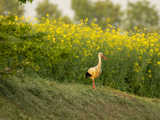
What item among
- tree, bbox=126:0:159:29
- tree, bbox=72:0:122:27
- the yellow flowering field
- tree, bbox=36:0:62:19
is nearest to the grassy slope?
the yellow flowering field

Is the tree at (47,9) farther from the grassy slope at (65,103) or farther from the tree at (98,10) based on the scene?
the grassy slope at (65,103)

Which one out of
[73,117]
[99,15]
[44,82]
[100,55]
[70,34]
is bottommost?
[73,117]

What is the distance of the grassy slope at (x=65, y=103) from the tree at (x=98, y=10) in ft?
107

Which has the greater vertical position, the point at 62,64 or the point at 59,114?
the point at 62,64

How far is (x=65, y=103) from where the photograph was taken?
263 inches

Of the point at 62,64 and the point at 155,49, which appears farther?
the point at 155,49

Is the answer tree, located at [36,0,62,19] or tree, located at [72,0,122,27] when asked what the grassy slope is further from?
tree, located at [72,0,122,27]

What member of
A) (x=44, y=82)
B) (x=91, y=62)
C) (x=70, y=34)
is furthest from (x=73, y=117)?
(x=70, y=34)

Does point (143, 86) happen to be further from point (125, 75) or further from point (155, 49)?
point (155, 49)

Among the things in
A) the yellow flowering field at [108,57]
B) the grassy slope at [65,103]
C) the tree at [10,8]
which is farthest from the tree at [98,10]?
the grassy slope at [65,103]

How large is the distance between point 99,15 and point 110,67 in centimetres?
3224

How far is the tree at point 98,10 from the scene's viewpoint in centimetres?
4028

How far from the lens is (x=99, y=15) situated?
134ft

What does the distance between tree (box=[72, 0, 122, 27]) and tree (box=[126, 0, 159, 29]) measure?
14.2 ft
